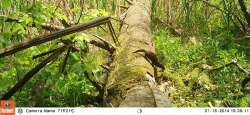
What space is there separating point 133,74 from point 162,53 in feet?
4.00

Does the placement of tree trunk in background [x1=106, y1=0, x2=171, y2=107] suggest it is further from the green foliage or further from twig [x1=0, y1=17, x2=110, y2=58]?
twig [x1=0, y1=17, x2=110, y2=58]

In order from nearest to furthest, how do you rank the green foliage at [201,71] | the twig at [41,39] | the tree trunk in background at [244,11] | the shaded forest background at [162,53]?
the twig at [41,39], the shaded forest background at [162,53], the green foliage at [201,71], the tree trunk in background at [244,11]

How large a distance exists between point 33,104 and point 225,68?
1.69 metres

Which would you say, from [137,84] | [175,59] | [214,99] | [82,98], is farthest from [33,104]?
[175,59]

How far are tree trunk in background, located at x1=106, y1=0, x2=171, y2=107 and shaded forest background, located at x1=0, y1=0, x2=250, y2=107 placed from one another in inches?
6.9

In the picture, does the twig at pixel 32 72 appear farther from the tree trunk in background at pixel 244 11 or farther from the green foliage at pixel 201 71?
the tree trunk in background at pixel 244 11

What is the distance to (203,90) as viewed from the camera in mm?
3947

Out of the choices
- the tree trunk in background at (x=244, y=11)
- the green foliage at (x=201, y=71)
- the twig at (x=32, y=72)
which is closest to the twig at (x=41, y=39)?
the twig at (x=32, y=72)

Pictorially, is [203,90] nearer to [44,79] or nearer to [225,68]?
[225,68]

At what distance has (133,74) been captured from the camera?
133 inches

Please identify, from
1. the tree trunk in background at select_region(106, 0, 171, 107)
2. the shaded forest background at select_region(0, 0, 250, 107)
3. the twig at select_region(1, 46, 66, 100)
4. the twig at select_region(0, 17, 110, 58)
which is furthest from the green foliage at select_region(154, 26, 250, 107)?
the twig at select_region(0, 17, 110, 58)

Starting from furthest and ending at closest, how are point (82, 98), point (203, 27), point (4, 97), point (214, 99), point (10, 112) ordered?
point (203, 27) < point (214, 99) < point (82, 98) < point (4, 97) < point (10, 112)

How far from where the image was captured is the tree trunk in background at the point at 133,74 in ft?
9.66

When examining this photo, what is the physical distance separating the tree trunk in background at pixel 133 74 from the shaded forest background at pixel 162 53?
0.58 ft
